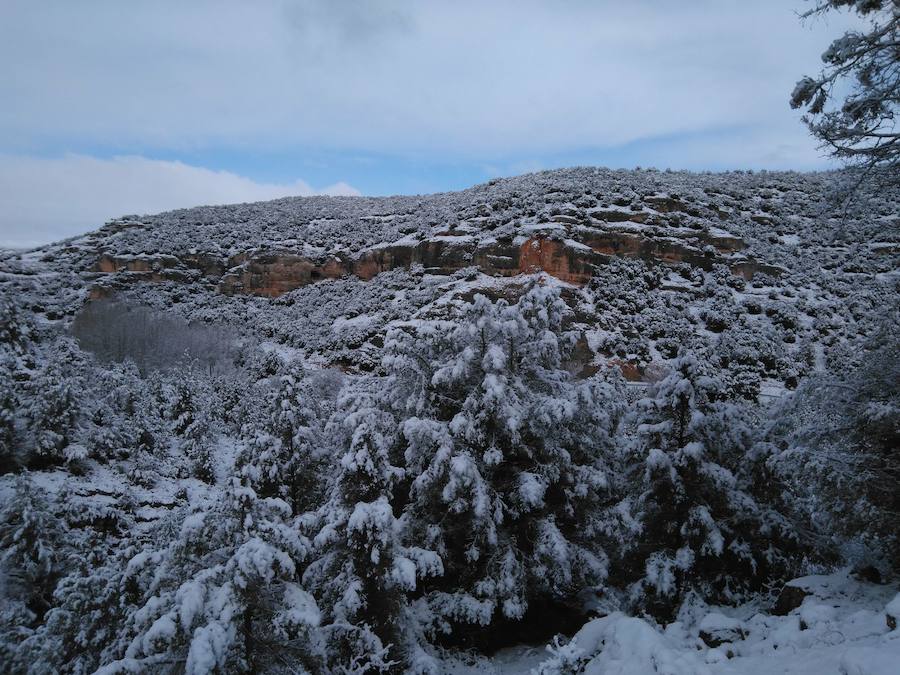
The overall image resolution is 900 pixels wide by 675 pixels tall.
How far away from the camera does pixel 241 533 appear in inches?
261

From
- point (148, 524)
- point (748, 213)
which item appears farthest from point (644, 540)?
point (748, 213)

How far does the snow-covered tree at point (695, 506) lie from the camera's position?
10.3m

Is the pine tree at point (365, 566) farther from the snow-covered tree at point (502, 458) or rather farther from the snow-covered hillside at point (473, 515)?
the snow-covered tree at point (502, 458)

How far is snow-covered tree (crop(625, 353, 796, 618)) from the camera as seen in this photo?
10281mm

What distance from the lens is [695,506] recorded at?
1062cm

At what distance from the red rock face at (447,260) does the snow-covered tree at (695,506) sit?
35.1 m

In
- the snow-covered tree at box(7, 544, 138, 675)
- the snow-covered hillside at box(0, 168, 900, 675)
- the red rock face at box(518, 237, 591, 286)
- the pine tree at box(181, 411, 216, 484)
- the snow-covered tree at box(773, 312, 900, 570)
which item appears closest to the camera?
the snow-covered hillside at box(0, 168, 900, 675)

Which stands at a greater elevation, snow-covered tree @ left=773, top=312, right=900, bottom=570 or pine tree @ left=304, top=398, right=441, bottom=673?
snow-covered tree @ left=773, top=312, right=900, bottom=570

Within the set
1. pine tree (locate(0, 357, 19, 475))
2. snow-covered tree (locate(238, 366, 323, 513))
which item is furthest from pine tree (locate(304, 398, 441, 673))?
pine tree (locate(0, 357, 19, 475))

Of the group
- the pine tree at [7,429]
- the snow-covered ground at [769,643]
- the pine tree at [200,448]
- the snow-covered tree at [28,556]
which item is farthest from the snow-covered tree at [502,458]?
the pine tree at [7,429]

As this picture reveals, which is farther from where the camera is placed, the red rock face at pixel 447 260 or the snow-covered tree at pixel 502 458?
the red rock face at pixel 447 260

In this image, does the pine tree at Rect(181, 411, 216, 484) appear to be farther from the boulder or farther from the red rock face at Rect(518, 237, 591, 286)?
the red rock face at Rect(518, 237, 591, 286)

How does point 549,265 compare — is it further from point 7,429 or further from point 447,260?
point 7,429

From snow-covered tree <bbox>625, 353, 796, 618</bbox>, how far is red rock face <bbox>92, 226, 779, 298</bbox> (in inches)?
1380
